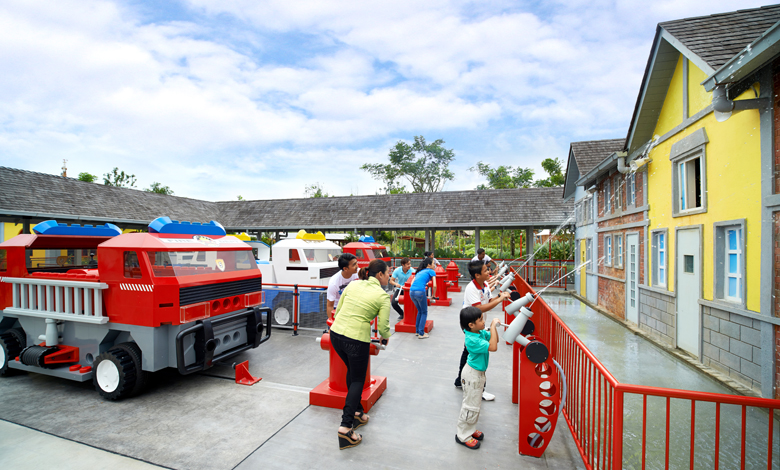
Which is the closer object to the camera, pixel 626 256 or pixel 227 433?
pixel 227 433

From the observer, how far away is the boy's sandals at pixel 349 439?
3715mm

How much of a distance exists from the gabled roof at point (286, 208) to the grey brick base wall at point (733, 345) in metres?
12.7

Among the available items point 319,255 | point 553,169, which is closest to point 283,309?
point 319,255

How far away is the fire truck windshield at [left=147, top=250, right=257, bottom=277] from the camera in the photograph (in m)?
4.95

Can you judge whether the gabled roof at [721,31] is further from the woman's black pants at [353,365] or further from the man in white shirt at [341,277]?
the woman's black pants at [353,365]

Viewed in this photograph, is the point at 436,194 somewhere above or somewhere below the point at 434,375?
above

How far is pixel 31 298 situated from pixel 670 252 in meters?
11.9

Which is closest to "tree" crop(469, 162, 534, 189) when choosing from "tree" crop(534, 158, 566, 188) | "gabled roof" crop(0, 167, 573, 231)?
"tree" crop(534, 158, 566, 188)

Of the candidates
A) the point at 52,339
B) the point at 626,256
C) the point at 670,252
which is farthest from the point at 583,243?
the point at 52,339

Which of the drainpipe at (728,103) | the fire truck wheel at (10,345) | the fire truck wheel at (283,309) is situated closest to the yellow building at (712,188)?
the drainpipe at (728,103)

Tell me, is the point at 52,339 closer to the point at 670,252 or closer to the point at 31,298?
the point at 31,298

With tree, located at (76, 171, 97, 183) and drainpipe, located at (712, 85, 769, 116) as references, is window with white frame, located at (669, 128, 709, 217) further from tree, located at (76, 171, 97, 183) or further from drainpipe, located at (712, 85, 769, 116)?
tree, located at (76, 171, 97, 183)

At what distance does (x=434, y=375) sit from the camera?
578cm

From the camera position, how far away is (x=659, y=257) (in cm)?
870
